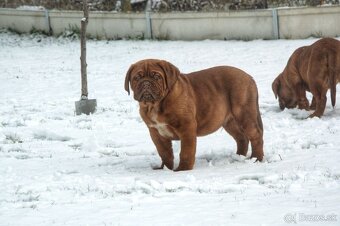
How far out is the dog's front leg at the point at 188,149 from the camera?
6.68m

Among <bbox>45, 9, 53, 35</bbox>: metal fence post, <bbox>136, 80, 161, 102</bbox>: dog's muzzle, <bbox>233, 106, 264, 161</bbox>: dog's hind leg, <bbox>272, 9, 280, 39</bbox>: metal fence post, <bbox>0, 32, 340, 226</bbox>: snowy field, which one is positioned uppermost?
<bbox>45, 9, 53, 35</bbox>: metal fence post

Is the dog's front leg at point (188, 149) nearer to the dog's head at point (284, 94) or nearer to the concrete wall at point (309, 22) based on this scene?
the dog's head at point (284, 94)

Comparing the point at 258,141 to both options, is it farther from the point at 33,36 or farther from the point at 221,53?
the point at 33,36

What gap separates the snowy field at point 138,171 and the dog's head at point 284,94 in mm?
254

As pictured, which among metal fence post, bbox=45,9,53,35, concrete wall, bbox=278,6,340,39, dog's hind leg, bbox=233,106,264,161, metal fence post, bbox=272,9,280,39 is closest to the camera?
dog's hind leg, bbox=233,106,264,161

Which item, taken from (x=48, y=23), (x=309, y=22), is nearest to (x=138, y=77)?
(x=309, y=22)

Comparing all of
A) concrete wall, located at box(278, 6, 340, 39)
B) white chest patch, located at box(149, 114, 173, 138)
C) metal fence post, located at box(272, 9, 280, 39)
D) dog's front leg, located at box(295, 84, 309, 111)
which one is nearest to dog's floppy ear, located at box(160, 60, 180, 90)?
white chest patch, located at box(149, 114, 173, 138)

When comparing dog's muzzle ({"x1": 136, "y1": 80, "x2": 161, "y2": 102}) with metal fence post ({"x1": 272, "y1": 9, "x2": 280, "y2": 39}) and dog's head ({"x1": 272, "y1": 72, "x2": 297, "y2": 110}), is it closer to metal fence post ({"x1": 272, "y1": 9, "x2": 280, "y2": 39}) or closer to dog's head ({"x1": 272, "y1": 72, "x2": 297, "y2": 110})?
dog's head ({"x1": 272, "y1": 72, "x2": 297, "y2": 110})

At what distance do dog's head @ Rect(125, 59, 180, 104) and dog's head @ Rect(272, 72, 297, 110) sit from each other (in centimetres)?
509

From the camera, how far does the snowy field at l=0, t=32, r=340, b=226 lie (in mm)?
4645

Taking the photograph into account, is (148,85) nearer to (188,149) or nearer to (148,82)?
(148,82)

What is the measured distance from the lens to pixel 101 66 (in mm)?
19656

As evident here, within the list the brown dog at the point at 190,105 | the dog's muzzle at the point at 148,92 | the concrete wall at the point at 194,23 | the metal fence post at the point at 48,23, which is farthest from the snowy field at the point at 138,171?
the metal fence post at the point at 48,23

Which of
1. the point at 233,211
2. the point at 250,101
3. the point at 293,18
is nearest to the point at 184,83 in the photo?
the point at 250,101
